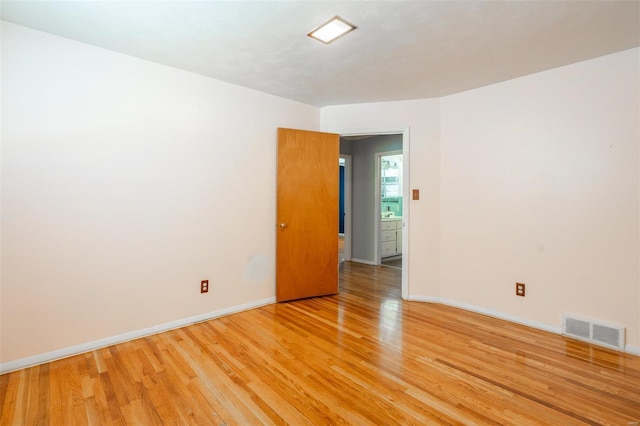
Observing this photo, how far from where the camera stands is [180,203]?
2807mm

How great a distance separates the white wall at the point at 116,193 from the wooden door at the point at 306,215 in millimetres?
258

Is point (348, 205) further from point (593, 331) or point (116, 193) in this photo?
point (116, 193)

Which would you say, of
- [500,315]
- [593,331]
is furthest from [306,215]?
[593,331]

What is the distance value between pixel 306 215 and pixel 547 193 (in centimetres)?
240

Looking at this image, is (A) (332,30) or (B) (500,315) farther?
(B) (500,315)

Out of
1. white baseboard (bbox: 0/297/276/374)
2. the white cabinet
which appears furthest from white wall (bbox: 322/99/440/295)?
the white cabinet

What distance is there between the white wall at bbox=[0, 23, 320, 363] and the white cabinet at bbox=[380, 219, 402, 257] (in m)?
3.09

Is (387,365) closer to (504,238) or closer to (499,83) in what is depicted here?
(504,238)

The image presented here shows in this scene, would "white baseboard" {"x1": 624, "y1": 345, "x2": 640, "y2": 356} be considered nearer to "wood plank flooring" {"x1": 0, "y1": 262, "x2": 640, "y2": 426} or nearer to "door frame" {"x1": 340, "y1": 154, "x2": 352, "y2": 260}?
"wood plank flooring" {"x1": 0, "y1": 262, "x2": 640, "y2": 426}

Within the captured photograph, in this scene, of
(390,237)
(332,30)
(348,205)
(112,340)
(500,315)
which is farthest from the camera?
(390,237)

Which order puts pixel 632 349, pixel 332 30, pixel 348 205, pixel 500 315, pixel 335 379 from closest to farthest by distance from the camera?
pixel 335 379
pixel 332 30
pixel 632 349
pixel 500 315
pixel 348 205

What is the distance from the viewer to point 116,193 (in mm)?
2467

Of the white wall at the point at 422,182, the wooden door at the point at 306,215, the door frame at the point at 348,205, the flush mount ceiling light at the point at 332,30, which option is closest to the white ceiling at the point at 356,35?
the flush mount ceiling light at the point at 332,30

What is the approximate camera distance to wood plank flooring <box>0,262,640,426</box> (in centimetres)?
165
